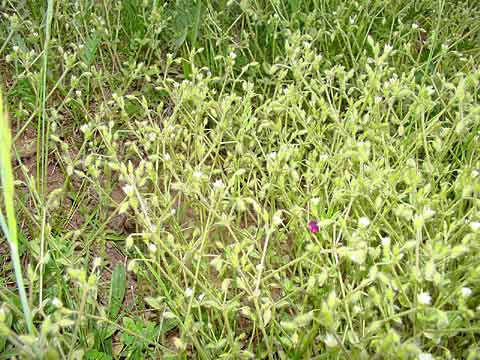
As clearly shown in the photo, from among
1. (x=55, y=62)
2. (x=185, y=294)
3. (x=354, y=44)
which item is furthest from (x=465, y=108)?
(x=55, y=62)

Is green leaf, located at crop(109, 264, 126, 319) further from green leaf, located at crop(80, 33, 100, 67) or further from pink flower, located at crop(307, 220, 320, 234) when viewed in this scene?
green leaf, located at crop(80, 33, 100, 67)

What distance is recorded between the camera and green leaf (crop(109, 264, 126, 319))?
5.10ft

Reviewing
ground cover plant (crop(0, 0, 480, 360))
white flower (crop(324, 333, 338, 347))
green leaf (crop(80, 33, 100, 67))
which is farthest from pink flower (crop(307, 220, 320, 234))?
green leaf (crop(80, 33, 100, 67))

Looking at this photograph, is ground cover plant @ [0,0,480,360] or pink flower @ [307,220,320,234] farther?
pink flower @ [307,220,320,234]

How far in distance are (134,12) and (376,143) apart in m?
1.26

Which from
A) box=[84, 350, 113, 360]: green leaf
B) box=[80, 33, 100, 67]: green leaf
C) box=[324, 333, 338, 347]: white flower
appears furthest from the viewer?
box=[80, 33, 100, 67]: green leaf

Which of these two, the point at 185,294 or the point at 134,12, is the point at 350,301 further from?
the point at 134,12

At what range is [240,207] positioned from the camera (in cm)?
132

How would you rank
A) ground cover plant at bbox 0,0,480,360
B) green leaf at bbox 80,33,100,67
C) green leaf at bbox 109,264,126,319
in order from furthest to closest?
green leaf at bbox 80,33,100,67 → green leaf at bbox 109,264,126,319 → ground cover plant at bbox 0,0,480,360

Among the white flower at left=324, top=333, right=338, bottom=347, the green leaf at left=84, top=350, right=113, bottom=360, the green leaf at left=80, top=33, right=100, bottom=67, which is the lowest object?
the green leaf at left=84, top=350, right=113, bottom=360

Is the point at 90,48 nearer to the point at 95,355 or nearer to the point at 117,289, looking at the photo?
the point at 117,289

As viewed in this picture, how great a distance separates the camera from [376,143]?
1791 millimetres

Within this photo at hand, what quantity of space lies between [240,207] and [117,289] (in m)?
0.53

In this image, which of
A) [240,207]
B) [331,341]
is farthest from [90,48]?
[331,341]
